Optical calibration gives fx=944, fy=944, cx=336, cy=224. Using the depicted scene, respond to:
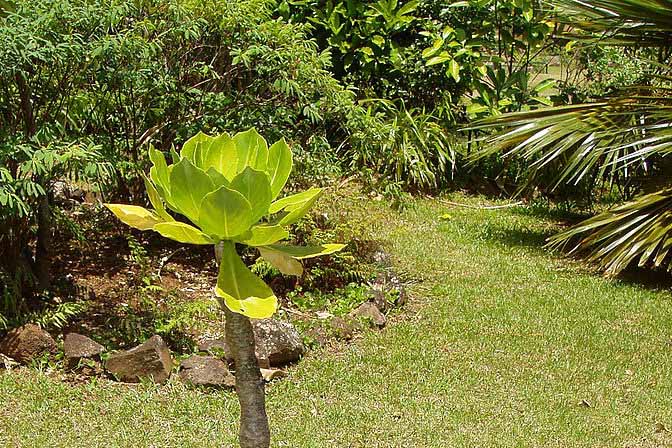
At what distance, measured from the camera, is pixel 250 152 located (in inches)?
90.9

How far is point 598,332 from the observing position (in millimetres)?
5727

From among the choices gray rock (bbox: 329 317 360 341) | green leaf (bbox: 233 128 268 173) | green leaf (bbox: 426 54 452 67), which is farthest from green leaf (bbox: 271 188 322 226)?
green leaf (bbox: 426 54 452 67)

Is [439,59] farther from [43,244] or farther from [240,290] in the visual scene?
[240,290]

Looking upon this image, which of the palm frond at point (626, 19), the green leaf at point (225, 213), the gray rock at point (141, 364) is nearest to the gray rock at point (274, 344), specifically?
the gray rock at point (141, 364)

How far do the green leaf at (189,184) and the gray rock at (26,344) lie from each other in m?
2.98

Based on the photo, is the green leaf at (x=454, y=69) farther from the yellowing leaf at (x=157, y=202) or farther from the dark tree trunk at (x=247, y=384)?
the dark tree trunk at (x=247, y=384)

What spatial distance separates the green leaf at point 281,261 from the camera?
7.50 feet

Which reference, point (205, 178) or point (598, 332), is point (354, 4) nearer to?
point (598, 332)

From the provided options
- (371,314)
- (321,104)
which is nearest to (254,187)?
(371,314)

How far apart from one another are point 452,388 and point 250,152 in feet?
9.08

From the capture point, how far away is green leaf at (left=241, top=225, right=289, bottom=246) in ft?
7.04

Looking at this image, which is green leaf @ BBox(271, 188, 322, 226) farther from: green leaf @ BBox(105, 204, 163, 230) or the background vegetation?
the background vegetation

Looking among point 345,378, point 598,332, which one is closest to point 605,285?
point 598,332

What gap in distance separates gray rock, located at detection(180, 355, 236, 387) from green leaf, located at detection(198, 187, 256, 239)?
260 centimetres
